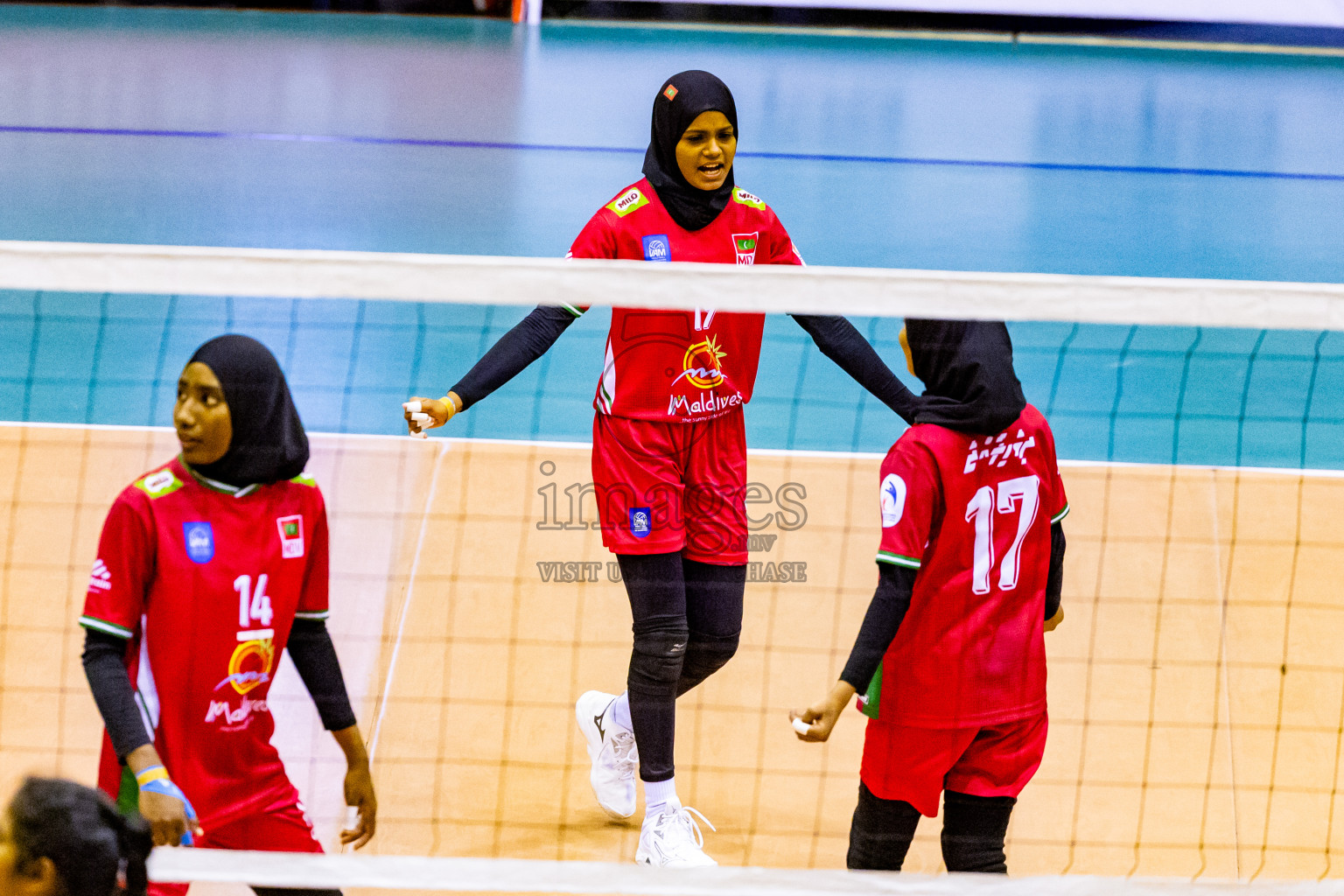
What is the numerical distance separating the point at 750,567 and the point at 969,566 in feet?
8.36

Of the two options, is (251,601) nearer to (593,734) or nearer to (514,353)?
(514,353)

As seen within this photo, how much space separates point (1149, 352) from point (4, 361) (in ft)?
20.2

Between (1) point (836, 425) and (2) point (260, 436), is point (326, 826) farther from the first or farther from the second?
(1) point (836, 425)

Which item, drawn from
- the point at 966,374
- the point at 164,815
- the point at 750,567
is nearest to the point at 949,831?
the point at 966,374

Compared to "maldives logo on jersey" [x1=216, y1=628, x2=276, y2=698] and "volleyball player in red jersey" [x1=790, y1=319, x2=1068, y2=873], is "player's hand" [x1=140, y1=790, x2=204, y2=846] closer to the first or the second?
"maldives logo on jersey" [x1=216, y1=628, x2=276, y2=698]

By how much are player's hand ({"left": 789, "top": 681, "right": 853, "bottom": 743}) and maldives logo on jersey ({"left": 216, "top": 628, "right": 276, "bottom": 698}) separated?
1.11 meters

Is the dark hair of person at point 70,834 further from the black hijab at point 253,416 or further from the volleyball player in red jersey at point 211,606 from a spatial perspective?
the black hijab at point 253,416

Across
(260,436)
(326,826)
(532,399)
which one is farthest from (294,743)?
(532,399)

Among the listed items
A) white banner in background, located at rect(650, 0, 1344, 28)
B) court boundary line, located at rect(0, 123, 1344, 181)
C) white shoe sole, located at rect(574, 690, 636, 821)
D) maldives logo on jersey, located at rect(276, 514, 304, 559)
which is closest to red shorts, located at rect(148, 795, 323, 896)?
maldives logo on jersey, located at rect(276, 514, 304, 559)

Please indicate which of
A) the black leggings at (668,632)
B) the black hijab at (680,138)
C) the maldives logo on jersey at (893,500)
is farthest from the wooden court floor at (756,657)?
the black hijab at (680,138)

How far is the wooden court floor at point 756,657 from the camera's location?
160 inches

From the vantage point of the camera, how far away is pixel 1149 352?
25.0ft

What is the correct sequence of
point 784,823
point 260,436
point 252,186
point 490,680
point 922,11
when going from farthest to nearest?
point 922,11
point 252,186
point 490,680
point 784,823
point 260,436

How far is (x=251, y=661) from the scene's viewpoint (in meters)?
2.71
